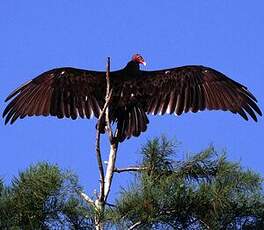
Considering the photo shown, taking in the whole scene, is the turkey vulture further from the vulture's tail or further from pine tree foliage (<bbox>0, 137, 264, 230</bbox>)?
pine tree foliage (<bbox>0, 137, 264, 230</bbox>)

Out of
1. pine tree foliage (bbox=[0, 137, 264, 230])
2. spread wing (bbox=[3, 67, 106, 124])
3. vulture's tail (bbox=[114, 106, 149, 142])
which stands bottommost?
pine tree foliage (bbox=[0, 137, 264, 230])

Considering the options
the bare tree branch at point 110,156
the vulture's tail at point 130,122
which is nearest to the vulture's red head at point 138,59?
the vulture's tail at point 130,122

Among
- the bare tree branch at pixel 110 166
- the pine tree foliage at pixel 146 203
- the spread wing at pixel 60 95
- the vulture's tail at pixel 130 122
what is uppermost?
the spread wing at pixel 60 95

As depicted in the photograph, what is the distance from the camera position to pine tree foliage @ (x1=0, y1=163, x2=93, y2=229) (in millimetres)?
4090

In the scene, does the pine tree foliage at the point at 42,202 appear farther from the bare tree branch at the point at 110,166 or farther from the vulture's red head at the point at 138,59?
the vulture's red head at the point at 138,59

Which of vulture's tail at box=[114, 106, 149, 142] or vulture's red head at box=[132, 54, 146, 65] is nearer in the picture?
vulture's tail at box=[114, 106, 149, 142]

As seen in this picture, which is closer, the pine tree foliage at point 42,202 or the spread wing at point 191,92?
the pine tree foliage at point 42,202

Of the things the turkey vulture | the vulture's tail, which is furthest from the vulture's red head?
the vulture's tail

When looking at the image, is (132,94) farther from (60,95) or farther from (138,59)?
(60,95)

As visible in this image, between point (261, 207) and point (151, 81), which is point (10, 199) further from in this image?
point (151, 81)

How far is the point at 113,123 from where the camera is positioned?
17.9ft

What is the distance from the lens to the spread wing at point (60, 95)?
572cm

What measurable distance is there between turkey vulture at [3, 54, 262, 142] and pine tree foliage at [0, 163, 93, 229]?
4.13ft

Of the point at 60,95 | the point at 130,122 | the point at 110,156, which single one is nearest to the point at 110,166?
the point at 110,156
